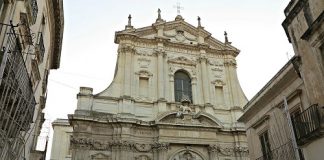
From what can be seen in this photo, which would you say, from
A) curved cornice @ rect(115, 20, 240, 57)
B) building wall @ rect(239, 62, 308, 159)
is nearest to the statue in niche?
curved cornice @ rect(115, 20, 240, 57)

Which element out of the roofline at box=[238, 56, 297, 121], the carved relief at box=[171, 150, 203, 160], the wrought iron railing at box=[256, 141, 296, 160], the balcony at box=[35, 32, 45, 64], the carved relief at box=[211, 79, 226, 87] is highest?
the carved relief at box=[211, 79, 226, 87]

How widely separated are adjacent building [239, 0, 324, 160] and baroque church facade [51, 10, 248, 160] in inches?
260

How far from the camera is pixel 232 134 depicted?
2123cm

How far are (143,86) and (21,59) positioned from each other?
1419 cm

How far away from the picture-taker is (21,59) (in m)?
7.84

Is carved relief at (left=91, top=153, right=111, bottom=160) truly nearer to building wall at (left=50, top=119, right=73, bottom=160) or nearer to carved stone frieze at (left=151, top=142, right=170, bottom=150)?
carved stone frieze at (left=151, top=142, right=170, bottom=150)

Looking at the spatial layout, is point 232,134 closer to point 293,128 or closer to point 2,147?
point 293,128

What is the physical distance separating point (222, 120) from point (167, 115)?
4034 mm

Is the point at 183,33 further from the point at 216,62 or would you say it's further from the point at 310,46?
the point at 310,46

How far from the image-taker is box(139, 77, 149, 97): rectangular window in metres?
21.5

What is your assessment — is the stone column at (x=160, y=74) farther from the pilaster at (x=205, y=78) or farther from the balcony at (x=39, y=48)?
the balcony at (x=39, y=48)

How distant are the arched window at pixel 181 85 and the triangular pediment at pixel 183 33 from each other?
265 centimetres

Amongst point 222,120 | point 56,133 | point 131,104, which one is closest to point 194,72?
point 222,120

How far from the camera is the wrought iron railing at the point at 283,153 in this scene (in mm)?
10492
